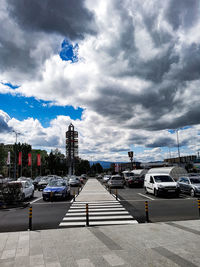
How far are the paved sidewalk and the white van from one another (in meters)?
8.76

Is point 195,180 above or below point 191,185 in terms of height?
above

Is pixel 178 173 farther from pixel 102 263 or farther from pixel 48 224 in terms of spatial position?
pixel 102 263

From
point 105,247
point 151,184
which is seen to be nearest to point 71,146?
point 151,184

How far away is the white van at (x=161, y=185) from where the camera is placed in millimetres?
16453

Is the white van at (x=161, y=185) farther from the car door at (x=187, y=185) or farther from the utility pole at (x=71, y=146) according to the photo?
the utility pole at (x=71, y=146)

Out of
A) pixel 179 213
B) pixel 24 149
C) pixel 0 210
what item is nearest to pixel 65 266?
pixel 179 213

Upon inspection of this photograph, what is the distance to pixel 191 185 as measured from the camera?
17.4m

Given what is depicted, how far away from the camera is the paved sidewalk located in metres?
4.69

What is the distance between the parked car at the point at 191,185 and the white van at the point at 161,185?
1.41 metres

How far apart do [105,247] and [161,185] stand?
12.1 meters

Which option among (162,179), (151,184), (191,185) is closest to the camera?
(191,185)

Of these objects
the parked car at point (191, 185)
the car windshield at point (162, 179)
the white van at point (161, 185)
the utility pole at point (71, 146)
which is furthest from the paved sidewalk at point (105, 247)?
the utility pole at point (71, 146)

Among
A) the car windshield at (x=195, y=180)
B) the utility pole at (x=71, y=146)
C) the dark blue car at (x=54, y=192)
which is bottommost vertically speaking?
the dark blue car at (x=54, y=192)

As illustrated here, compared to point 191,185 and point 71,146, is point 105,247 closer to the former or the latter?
point 191,185
